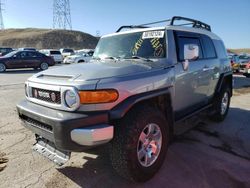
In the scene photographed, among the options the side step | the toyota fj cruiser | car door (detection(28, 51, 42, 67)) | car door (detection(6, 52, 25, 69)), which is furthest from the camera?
car door (detection(28, 51, 42, 67))

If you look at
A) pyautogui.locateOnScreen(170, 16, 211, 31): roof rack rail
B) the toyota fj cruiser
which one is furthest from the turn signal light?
pyautogui.locateOnScreen(170, 16, 211, 31): roof rack rail

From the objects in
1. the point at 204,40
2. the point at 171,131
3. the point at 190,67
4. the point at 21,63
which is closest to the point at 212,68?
the point at 204,40

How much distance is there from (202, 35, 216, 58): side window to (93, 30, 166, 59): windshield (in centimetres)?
147

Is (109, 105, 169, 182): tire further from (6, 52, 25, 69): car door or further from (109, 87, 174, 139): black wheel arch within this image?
(6, 52, 25, 69): car door

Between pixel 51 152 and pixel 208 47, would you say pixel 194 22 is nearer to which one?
pixel 208 47

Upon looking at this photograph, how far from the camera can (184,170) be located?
3508 mm

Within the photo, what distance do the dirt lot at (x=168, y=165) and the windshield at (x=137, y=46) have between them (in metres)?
1.56

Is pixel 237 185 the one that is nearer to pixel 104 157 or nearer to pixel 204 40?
pixel 104 157

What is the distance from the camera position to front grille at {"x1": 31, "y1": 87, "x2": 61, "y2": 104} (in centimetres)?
293

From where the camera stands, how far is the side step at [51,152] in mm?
3023

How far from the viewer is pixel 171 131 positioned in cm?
377

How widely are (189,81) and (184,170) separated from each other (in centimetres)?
148

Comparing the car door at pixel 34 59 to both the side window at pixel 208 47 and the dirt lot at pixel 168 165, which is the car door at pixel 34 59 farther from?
the side window at pixel 208 47

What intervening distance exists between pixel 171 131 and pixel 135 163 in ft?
3.29
